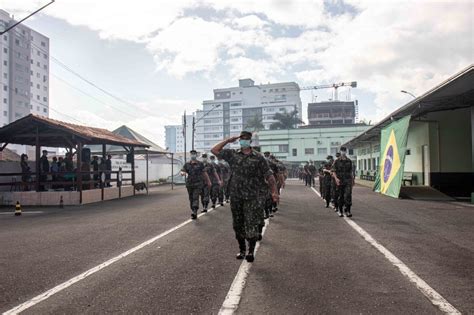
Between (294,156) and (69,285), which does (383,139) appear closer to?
(69,285)

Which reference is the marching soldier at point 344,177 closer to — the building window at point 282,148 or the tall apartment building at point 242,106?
the building window at point 282,148

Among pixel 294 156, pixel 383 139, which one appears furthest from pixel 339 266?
pixel 294 156

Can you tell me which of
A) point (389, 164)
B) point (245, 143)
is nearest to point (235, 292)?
point (245, 143)

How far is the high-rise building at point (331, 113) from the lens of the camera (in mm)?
123375

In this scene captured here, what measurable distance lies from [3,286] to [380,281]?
477cm

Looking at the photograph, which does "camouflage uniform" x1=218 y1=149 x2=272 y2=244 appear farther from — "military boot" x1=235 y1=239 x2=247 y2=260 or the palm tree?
the palm tree

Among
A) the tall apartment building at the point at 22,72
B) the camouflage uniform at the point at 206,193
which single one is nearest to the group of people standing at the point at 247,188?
the camouflage uniform at the point at 206,193

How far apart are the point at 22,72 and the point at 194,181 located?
348 feet

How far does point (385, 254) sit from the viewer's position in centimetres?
663

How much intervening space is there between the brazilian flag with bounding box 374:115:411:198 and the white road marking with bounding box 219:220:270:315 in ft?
48.5

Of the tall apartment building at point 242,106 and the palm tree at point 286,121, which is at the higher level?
the tall apartment building at point 242,106

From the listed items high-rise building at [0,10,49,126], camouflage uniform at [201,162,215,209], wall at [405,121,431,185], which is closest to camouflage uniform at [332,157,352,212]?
camouflage uniform at [201,162,215,209]

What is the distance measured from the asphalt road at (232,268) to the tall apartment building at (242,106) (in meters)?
140

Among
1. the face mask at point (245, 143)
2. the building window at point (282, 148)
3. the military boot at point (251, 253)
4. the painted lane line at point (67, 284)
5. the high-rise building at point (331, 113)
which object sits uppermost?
the high-rise building at point (331, 113)
